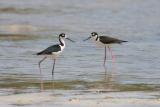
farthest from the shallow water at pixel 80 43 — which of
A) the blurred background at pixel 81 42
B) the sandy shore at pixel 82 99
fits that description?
the sandy shore at pixel 82 99

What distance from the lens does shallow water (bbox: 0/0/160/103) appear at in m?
12.9

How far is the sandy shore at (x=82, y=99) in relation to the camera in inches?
407

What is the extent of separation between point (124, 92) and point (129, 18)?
14.3 m

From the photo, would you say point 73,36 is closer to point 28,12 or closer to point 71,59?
point 71,59

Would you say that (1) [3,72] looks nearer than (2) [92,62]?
Yes

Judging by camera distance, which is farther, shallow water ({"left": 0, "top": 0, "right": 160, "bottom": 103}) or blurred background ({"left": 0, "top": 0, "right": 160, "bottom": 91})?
blurred background ({"left": 0, "top": 0, "right": 160, "bottom": 91})

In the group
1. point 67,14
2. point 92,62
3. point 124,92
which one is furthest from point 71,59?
point 67,14

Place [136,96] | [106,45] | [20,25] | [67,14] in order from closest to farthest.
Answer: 1. [136,96]
2. [106,45]
3. [20,25]
4. [67,14]

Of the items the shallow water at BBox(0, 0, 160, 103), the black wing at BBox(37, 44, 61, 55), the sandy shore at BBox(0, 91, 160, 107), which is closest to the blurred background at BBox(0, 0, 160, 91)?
the shallow water at BBox(0, 0, 160, 103)

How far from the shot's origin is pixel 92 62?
1561cm

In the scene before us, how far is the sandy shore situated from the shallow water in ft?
1.87

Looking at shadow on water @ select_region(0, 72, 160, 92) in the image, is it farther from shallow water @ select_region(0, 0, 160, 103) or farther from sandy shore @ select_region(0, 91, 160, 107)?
sandy shore @ select_region(0, 91, 160, 107)

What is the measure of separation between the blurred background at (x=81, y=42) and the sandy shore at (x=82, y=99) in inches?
27.8

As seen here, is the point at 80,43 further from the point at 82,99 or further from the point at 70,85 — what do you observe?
the point at 82,99
